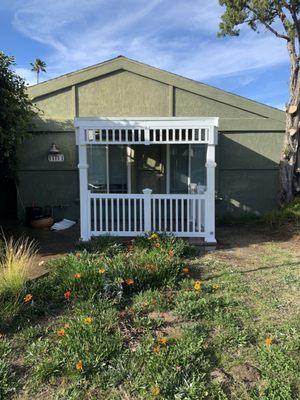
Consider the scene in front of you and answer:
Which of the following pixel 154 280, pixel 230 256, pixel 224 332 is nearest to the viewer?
pixel 224 332

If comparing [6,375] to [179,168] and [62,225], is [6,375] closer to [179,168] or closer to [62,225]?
[62,225]

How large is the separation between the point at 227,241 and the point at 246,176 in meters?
2.97

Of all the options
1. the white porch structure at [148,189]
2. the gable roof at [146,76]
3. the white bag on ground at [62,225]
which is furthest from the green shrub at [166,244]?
the gable roof at [146,76]

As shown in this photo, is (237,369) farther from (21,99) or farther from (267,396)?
(21,99)

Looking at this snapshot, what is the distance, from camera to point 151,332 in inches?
160

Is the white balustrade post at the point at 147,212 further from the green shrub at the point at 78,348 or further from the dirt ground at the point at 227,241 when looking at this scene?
the green shrub at the point at 78,348

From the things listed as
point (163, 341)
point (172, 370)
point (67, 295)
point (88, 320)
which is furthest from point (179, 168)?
point (172, 370)

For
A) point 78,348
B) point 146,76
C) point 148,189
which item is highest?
point 146,76

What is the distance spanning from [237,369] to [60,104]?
8561 millimetres

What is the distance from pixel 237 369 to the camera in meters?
3.44

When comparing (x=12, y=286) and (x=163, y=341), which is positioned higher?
(x=12, y=286)

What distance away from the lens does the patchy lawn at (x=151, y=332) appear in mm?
3232

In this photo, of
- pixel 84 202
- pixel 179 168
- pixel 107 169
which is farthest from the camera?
pixel 179 168

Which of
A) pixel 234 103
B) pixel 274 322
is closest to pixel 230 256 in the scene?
pixel 274 322
